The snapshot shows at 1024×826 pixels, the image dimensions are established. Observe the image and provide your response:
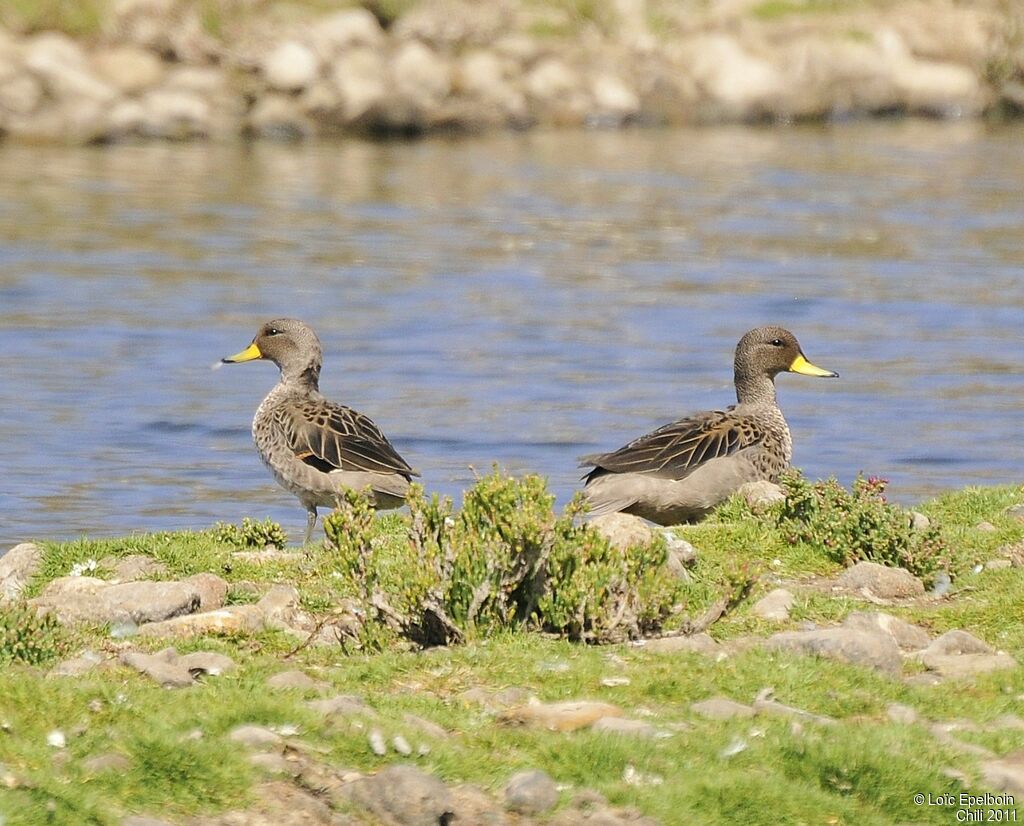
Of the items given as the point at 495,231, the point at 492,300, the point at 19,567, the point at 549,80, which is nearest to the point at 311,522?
the point at 19,567

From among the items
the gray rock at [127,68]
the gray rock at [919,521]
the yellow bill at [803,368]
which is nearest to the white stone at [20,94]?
the gray rock at [127,68]

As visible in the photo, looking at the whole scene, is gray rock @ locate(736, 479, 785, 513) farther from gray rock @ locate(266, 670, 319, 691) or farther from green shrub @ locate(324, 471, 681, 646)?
gray rock @ locate(266, 670, 319, 691)

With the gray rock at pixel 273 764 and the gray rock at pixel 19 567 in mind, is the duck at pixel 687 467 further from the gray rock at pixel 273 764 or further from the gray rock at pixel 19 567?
the gray rock at pixel 273 764

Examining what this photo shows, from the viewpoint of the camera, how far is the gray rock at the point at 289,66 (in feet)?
138

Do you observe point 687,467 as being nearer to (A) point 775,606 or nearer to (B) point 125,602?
(A) point 775,606

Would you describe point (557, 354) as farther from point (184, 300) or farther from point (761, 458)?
point (761, 458)

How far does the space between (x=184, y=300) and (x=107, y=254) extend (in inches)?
154

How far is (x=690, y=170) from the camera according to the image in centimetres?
3872

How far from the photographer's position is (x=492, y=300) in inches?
1046

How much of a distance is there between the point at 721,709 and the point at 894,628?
172 centimetres

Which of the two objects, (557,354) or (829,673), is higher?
(829,673)

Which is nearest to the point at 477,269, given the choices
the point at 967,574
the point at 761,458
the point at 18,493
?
the point at 18,493

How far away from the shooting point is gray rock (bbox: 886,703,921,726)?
7283 mm

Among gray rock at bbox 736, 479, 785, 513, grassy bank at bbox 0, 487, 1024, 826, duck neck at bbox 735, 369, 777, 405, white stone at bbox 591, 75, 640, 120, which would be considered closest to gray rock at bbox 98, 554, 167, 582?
grassy bank at bbox 0, 487, 1024, 826
